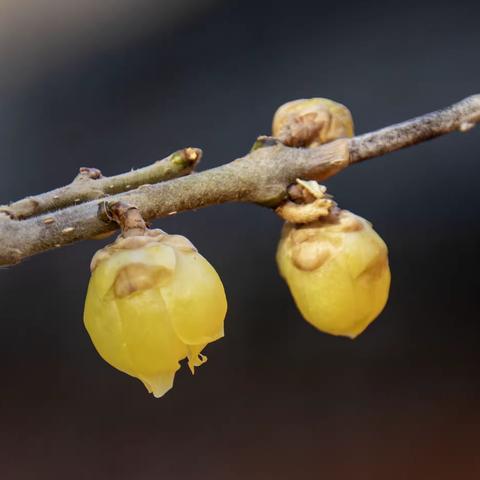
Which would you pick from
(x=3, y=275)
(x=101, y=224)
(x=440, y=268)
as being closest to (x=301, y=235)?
(x=101, y=224)

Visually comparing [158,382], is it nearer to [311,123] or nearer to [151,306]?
[151,306]

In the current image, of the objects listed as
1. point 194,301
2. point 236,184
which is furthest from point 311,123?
point 194,301

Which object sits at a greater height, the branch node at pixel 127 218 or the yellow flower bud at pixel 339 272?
the branch node at pixel 127 218

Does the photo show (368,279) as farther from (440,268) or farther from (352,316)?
(440,268)

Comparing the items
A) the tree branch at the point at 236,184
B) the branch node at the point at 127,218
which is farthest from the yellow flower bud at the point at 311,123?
the branch node at the point at 127,218

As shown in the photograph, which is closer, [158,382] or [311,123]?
[158,382]

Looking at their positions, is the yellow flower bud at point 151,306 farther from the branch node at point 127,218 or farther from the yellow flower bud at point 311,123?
the yellow flower bud at point 311,123

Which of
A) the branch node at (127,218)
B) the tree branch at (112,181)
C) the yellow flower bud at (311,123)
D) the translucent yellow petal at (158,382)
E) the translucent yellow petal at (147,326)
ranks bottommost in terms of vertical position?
the translucent yellow petal at (158,382)
